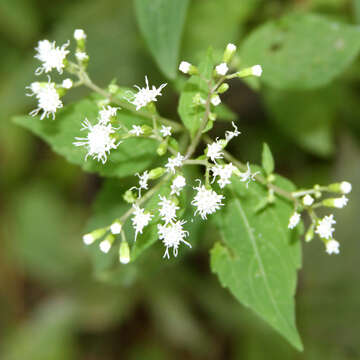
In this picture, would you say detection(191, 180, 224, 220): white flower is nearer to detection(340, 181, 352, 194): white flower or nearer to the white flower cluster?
the white flower cluster

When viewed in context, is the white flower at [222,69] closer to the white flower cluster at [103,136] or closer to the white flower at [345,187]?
the white flower cluster at [103,136]

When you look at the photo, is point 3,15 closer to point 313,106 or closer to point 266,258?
point 313,106

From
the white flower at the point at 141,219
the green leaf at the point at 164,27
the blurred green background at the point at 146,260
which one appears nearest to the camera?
the white flower at the point at 141,219

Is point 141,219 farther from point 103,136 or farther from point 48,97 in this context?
point 48,97

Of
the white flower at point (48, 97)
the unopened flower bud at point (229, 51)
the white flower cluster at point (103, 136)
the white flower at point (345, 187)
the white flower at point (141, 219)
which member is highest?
the unopened flower bud at point (229, 51)

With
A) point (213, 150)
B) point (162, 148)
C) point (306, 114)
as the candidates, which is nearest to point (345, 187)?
point (213, 150)

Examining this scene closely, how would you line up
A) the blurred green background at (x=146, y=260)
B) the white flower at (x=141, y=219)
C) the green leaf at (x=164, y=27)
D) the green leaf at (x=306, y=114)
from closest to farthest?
the white flower at (x=141, y=219) → the green leaf at (x=164, y=27) → the green leaf at (x=306, y=114) → the blurred green background at (x=146, y=260)

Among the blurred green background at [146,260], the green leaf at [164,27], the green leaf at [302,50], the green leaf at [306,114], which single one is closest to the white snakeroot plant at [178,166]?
the green leaf at [164,27]
